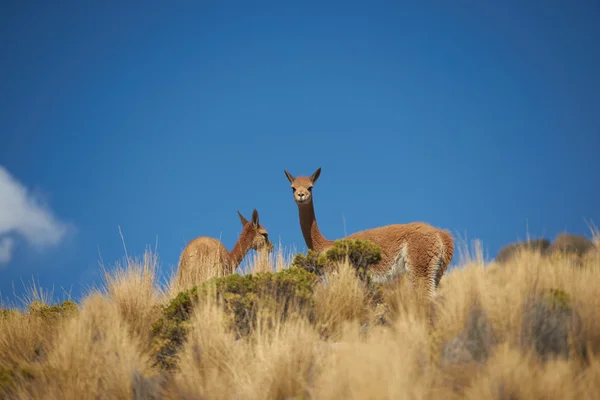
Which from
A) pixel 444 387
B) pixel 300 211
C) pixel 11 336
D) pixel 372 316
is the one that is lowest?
pixel 444 387

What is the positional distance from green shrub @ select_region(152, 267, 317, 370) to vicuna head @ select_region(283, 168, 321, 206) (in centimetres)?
261

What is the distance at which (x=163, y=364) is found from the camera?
25.0 ft

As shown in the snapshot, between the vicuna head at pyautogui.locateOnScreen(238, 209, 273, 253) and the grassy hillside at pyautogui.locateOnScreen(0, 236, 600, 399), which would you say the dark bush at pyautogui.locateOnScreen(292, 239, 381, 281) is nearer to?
the grassy hillside at pyautogui.locateOnScreen(0, 236, 600, 399)

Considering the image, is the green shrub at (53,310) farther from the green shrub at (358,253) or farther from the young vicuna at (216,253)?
the green shrub at (358,253)

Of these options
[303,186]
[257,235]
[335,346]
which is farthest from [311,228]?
[335,346]

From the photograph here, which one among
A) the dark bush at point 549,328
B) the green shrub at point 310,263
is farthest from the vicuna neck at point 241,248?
the dark bush at point 549,328

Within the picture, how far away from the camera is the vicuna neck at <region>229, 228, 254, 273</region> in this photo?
42.9ft

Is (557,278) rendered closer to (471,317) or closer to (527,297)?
(527,297)

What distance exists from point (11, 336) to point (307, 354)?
20.3 feet

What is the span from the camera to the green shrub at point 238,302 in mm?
7602

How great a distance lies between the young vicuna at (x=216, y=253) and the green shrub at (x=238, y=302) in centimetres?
313

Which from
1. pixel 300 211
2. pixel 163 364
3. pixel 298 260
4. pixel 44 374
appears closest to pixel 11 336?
pixel 44 374

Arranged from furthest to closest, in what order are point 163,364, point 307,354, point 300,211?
point 300,211, point 163,364, point 307,354

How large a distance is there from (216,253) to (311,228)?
2473mm
